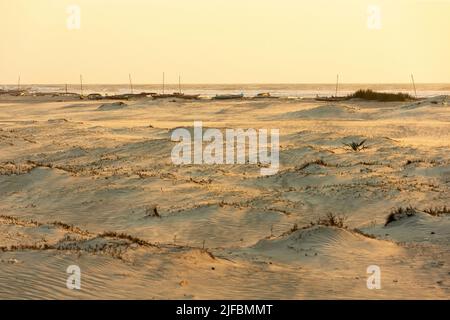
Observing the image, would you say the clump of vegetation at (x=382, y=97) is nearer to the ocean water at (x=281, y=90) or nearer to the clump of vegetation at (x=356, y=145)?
the clump of vegetation at (x=356, y=145)

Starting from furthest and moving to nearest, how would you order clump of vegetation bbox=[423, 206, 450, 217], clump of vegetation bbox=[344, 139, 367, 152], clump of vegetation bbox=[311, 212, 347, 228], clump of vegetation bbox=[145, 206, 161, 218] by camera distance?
clump of vegetation bbox=[344, 139, 367, 152]
clump of vegetation bbox=[145, 206, 161, 218]
clump of vegetation bbox=[423, 206, 450, 217]
clump of vegetation bbox=[311, 212, 347, 228]

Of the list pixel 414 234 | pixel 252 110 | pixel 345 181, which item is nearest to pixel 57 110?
pixel 252 110

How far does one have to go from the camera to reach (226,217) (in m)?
15.9

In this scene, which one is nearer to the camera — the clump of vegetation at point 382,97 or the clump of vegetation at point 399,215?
the clump of vegetation at point 399,215

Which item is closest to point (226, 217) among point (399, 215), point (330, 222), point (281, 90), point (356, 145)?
point (330, 222)

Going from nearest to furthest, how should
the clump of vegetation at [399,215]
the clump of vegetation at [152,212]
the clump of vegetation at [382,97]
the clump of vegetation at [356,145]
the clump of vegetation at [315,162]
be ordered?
the clump of vegetation at [399,215] < the clump of vegetation at [152,212] < the clump of vegetation at [315,162] < the clump of vegetation at [356,145] < the clump of vegetation at [382,97]

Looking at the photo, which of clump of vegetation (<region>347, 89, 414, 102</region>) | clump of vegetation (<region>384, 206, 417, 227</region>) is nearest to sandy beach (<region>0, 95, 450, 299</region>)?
clump of vegetation (<region>384, 206, 417, 227</region>)

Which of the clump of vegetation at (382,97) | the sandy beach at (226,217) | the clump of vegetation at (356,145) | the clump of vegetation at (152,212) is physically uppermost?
the clump of vegetation at (382,97)

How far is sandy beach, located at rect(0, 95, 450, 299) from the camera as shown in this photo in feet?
31.7

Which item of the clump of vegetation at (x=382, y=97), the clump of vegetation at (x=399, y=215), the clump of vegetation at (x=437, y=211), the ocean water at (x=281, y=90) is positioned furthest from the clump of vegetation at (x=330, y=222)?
the ocean water at (x=281, y=90)

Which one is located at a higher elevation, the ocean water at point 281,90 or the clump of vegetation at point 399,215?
the ocean water at point 281,90

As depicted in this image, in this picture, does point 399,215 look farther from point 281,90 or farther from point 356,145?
point 281,90

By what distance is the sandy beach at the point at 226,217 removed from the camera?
9672 millimetres

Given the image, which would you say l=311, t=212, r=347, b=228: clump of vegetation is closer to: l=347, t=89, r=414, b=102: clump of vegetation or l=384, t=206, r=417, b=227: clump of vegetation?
l=384, t=206, r=417, b=227: clump of vegetation
